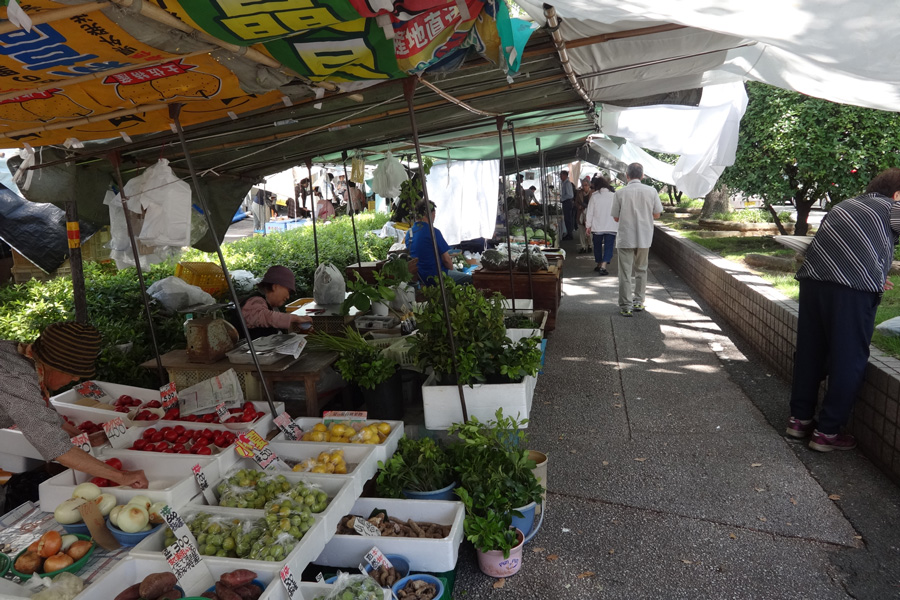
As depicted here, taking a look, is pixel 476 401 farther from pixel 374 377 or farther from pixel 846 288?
pixel 846 288

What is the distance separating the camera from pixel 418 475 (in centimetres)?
347

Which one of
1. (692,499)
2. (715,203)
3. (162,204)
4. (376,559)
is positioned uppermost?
(162,204)

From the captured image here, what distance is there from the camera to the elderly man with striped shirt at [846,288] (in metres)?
4.09

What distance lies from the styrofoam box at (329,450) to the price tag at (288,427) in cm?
13

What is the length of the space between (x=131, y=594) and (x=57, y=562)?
455 millimetres

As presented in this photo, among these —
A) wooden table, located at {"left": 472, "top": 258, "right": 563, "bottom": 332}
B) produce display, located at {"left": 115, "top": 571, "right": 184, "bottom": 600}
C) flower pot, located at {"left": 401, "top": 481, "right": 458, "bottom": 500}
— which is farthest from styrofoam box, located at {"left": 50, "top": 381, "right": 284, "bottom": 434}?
wooden table, located at {"left": 472, "top": 258, "right": 563, "bottom": 332}

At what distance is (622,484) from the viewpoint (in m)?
4.11

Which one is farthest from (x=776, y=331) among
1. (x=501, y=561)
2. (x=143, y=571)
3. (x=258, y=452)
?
(x=143, y=571)

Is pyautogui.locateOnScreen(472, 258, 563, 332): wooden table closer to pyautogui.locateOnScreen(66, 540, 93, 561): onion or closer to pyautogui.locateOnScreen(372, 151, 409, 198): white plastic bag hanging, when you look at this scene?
pyautogui.locateOnScreen(372, 151, 409, 198): white plastic bag hanging

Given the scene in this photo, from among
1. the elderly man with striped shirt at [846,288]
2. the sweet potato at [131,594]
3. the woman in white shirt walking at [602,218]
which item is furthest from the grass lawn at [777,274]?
the sweet potato at [131,594]

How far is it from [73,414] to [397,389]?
90.4 inches

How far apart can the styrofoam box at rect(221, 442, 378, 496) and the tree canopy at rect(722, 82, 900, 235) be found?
29.2 ft

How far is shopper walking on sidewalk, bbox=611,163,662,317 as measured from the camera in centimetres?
867

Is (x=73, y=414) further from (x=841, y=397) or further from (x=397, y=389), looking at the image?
(x=841, y=397)
